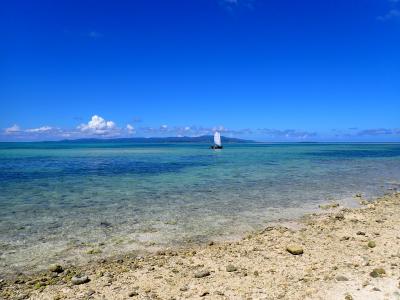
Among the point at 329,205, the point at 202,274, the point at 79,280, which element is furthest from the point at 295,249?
the point at 329,205

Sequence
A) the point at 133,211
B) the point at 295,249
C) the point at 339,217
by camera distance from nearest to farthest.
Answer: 1. the point at 295,249
2. the point at 339,217
3. the point at 133,211

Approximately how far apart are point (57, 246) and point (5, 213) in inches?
248

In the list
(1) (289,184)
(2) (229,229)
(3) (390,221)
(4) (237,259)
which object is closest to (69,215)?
(2) (229,229)

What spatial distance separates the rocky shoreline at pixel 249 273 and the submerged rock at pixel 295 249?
3cm

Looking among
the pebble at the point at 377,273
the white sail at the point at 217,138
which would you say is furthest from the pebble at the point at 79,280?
the white sail at the point at 217,138

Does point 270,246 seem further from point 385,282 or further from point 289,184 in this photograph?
point 289,184

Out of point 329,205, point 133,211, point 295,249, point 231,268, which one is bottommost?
point 329,205

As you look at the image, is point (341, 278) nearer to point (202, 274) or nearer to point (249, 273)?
point (249, 273)

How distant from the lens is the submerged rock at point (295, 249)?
31.4 ft

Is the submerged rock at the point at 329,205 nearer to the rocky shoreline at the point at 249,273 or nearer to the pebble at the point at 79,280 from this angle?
the rocky shoreline at the point at 249,273

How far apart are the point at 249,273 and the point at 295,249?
197cm

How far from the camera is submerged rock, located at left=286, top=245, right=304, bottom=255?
9.57m

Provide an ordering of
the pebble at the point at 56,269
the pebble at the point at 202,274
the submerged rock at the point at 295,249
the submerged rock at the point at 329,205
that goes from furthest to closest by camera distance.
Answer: the submerged rock at the point at 329,205 → the submerged rock at the point at 295,249 → the pebble at the point at 56,269 → the pebble at the point at 202,274

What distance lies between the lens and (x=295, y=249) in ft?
31.6
